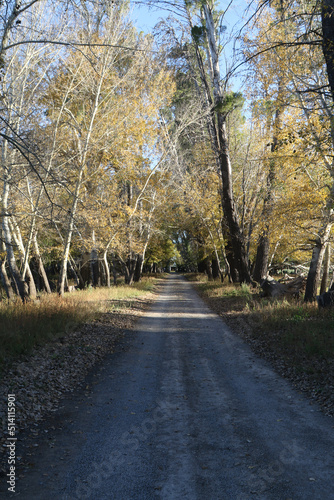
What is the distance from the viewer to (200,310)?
15.8 meters

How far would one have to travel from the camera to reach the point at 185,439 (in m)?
4.45

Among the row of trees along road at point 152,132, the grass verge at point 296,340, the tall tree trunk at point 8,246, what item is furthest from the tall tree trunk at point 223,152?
the tall tree trunk at point 8,246

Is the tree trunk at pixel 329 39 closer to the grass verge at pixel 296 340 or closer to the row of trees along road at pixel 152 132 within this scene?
the row of trees along road at pixel 152 132

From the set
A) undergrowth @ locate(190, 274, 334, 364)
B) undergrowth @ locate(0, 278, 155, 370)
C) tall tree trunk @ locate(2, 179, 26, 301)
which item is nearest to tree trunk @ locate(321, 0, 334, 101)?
undergrowth @ locate(190, 274, 334, 364)

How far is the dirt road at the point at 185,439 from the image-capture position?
348 centimetres

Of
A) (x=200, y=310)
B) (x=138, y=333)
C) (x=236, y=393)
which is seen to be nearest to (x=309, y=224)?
(x=200, y=310)

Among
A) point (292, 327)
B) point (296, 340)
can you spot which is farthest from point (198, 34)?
point (296, 340)

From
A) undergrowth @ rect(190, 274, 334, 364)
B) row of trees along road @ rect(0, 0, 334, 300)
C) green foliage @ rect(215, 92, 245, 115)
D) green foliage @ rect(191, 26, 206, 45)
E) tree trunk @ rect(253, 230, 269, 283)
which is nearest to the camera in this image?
undergrowth @ rect(190, 274, 334, 364)

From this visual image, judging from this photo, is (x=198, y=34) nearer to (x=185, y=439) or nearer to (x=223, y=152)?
(x=223, y=152)

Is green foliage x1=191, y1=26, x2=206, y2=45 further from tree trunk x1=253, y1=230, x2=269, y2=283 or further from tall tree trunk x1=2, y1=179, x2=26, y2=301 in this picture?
tall tree trunk x1=2, y1=179, x2=26, y2=301

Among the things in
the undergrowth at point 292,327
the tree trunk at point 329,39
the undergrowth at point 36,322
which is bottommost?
the undergrowth at point 292,327

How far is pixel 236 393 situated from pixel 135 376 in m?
2.06

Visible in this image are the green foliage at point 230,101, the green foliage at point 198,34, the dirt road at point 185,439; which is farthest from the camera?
the green foliage at point 198,34

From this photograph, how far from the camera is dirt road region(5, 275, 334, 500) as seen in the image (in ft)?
11.4
